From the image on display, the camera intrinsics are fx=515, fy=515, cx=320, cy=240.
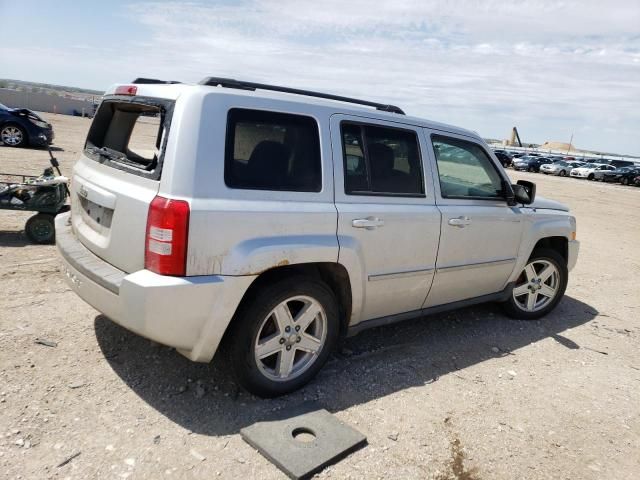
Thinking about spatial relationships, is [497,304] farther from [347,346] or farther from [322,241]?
[322,241]

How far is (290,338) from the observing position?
10.9 ft

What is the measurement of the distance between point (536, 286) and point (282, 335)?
10.4ft

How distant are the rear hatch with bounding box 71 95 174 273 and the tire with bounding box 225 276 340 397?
2.37ft

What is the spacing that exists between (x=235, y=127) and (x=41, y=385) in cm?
202

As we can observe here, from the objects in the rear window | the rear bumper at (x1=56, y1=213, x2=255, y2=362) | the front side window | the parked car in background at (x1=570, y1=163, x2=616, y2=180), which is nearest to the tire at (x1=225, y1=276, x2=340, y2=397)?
the rear bumper at (x1=56, y1=213, x2=255, y2=362)

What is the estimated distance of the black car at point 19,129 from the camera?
14711mm

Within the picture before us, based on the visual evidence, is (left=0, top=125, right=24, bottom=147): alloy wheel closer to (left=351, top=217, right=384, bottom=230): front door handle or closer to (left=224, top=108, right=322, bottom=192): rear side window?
(left=224, top=108, right=322, bottom=192): rear side window

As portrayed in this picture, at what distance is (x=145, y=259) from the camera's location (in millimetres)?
2838

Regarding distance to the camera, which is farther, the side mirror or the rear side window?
the side mirror

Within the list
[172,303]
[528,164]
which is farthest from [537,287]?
[528,164]

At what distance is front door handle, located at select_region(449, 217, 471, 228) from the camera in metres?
4.07

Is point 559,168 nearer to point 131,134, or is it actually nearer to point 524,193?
point 524,193

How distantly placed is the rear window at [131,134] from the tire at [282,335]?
0.99 metres

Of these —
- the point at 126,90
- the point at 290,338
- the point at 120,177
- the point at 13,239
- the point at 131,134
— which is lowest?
the point at 13,239
